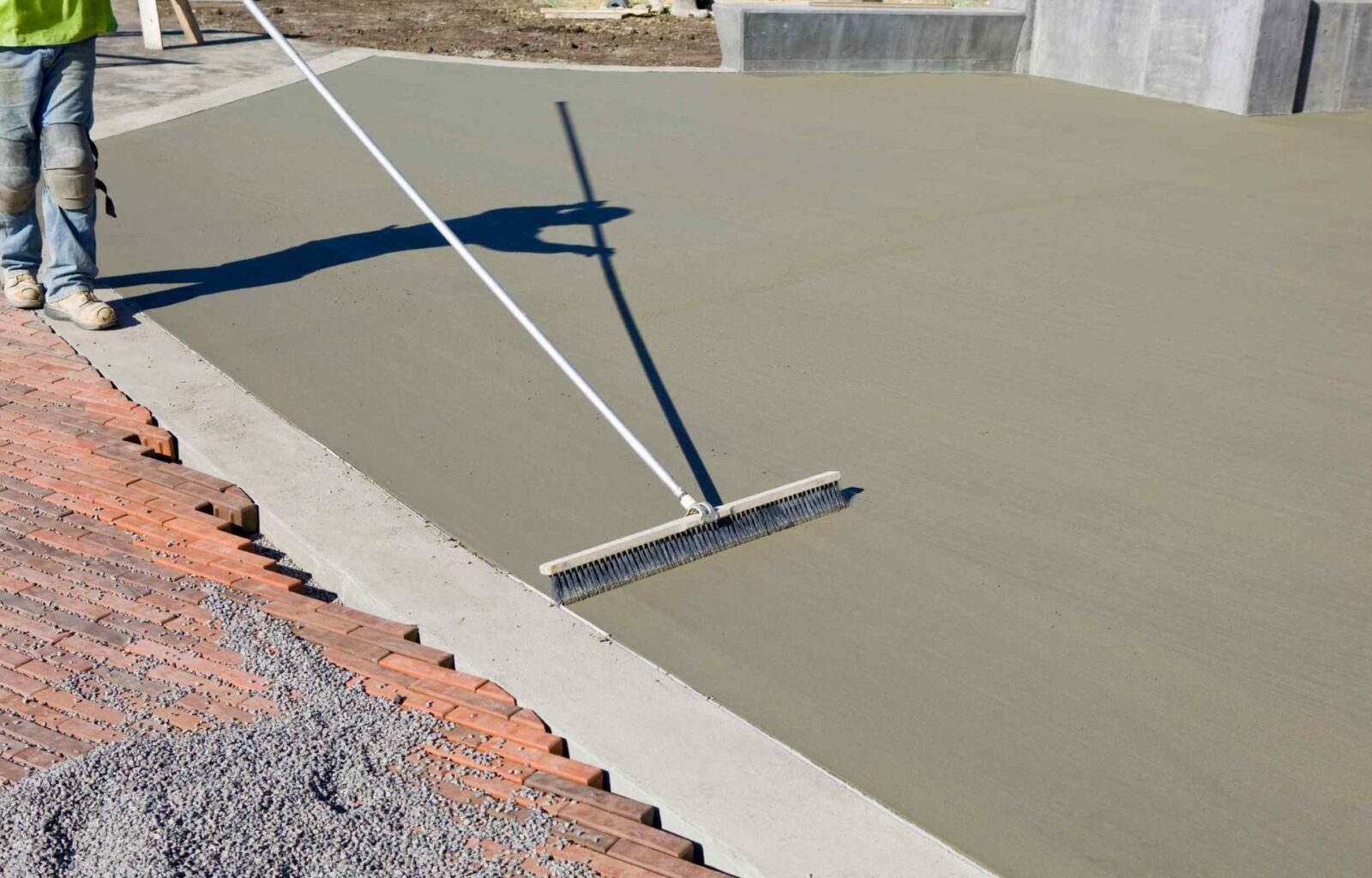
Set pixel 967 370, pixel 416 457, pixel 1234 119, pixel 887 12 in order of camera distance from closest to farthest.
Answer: pixel 416 457 → pixel 967 370 → pixel 1234 119 → pixel 887 12

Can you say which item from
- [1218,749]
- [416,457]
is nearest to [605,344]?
[416,457]

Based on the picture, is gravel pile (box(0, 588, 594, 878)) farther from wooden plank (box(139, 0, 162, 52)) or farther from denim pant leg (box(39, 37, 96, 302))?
wooden plank (box(139, 0, 162, 52))

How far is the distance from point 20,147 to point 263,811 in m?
3.81

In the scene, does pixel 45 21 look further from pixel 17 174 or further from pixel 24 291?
pixel 24 291

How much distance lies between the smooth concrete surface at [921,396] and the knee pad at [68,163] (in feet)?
1.94

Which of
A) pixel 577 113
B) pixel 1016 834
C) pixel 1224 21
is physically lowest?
pixel 1016 834

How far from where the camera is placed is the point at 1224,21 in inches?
379

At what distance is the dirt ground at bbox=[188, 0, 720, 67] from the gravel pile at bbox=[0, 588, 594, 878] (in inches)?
360

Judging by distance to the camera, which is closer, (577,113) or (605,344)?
(605,344)

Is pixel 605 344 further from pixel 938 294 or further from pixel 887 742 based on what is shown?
pixel 887 742

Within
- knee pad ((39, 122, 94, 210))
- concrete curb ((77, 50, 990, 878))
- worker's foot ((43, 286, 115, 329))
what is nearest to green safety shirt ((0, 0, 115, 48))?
knee pad ((39, 122, 94, 210))

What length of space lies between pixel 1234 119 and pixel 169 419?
24.7ft

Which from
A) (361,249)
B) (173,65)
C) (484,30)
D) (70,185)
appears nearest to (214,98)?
(173,65)

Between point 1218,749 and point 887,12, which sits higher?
point 887,12
